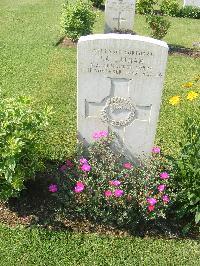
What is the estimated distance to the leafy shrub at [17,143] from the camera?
432 cm

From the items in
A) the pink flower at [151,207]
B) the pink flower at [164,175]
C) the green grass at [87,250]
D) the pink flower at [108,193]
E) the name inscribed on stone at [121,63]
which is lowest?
the green grass at [87,250]

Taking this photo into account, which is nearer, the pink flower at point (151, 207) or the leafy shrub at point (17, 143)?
the leafy shrub at point (17, 143)

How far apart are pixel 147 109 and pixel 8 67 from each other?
550 cm

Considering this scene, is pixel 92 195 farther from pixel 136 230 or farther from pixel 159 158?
pixel 159 158

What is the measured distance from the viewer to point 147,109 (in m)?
4.90

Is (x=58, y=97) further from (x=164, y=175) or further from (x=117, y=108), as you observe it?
(x=164, y=175)

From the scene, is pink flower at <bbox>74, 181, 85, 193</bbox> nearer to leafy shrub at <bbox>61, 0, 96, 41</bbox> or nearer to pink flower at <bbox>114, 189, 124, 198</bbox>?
pink flower at <bbox>114, 189, 124, 198</bbox>

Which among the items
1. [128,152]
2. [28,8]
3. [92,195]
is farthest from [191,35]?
[92,195]

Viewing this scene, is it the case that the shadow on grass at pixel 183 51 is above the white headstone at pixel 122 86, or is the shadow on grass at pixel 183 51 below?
below

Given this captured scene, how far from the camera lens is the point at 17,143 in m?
4.33

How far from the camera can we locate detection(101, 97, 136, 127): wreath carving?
192 inches

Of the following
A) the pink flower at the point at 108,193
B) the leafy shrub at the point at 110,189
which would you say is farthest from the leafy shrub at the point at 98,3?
the pink flower at the point at 108,193

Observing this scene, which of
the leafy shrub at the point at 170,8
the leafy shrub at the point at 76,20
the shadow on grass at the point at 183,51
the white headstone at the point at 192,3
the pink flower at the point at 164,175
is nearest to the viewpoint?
the pink flower at the point at 164,175

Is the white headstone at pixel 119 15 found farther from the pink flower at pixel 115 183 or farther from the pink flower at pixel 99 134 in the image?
the pink flower at pixel 115 183
